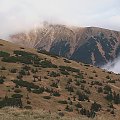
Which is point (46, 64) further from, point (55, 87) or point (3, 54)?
point (55, 87)

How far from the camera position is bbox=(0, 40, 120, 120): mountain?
1548 inches

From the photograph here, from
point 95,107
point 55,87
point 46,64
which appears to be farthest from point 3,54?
point 95,107

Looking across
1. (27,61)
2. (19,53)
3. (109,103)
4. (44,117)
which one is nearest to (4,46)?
(19,53)

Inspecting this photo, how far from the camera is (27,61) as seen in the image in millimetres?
56375

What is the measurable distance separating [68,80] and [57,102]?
1021 centimetres

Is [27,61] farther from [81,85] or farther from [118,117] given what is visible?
[118,117]

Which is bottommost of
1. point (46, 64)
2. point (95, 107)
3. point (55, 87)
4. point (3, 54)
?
point (95, 107)

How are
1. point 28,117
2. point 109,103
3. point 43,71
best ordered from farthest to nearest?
1. point 43,71
2. point 109,103
3. point 28,117

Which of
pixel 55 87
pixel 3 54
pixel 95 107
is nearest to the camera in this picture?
pixel 95 107

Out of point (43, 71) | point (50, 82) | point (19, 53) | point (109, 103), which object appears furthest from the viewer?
point (19, 53)

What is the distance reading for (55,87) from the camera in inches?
1869

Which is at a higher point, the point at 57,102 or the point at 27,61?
the point at 27,61

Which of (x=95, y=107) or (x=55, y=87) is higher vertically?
(x=55, y=87)

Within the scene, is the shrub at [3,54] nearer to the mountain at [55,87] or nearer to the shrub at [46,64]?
the mountain at [55,87]
